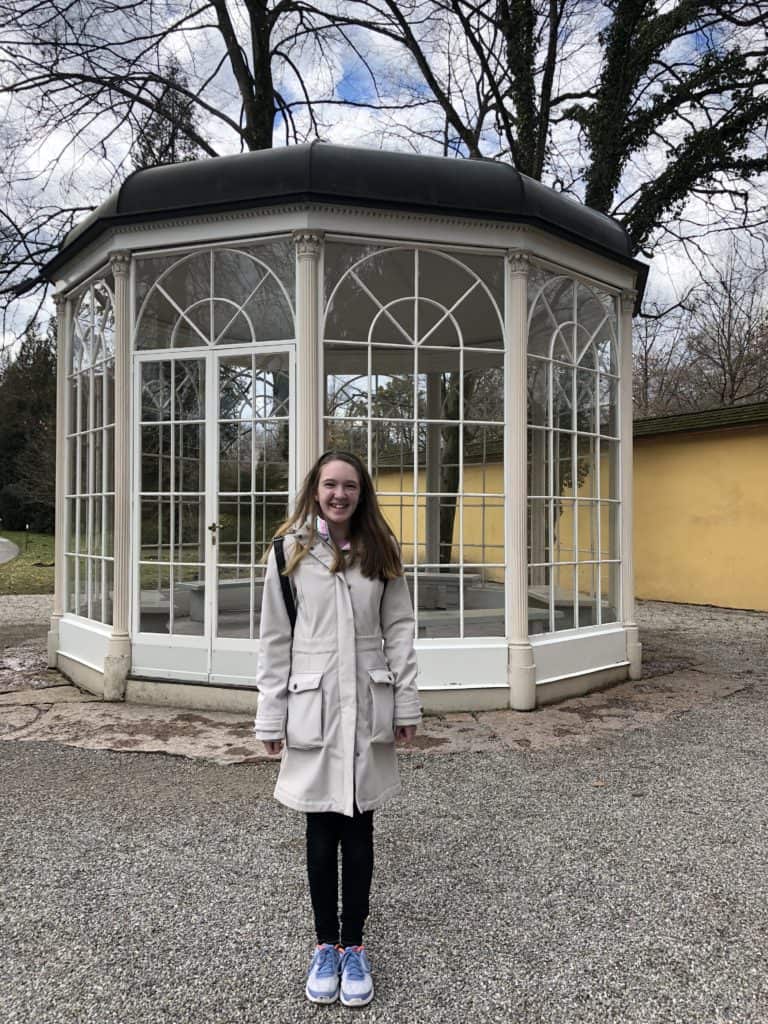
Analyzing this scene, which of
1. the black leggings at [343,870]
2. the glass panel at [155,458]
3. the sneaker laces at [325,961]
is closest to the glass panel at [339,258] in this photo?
the glass panel at [155,458]

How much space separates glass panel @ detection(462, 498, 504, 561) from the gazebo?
49cm

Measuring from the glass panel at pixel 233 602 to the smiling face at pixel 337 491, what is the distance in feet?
9.80

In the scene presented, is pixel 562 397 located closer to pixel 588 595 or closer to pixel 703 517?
pixel 588 595

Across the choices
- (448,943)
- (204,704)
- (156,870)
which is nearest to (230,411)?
(204,704)

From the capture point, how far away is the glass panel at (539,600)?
5.29 metres

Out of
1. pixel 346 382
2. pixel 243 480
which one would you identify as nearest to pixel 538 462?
pixel 346 382

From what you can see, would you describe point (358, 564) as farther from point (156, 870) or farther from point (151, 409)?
point (151, 409)

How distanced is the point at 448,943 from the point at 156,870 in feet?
3.84

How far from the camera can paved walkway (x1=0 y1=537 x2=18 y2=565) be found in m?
20.9

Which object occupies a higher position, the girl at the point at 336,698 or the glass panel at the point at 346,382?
the glass panel at the point at 346,382

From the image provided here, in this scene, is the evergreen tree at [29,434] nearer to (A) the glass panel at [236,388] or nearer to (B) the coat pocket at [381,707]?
(A) the glass panel at [236,388]

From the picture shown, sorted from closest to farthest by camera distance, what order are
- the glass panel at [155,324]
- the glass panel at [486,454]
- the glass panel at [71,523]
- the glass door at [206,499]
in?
the glass door at [206,499]
the glass panel at [155,324]
the glass panel at [71,523]
the glass panel at [486,454]

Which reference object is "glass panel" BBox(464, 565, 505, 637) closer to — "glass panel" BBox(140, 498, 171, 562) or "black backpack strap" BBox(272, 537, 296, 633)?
"glass panel" BBox(140, 498, 171, 562)

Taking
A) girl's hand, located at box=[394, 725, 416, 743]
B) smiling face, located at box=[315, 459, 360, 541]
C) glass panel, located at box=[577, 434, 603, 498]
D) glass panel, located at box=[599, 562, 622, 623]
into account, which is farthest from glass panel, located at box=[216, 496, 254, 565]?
girl's hand, located at box=[394, 725, 416, 743]
